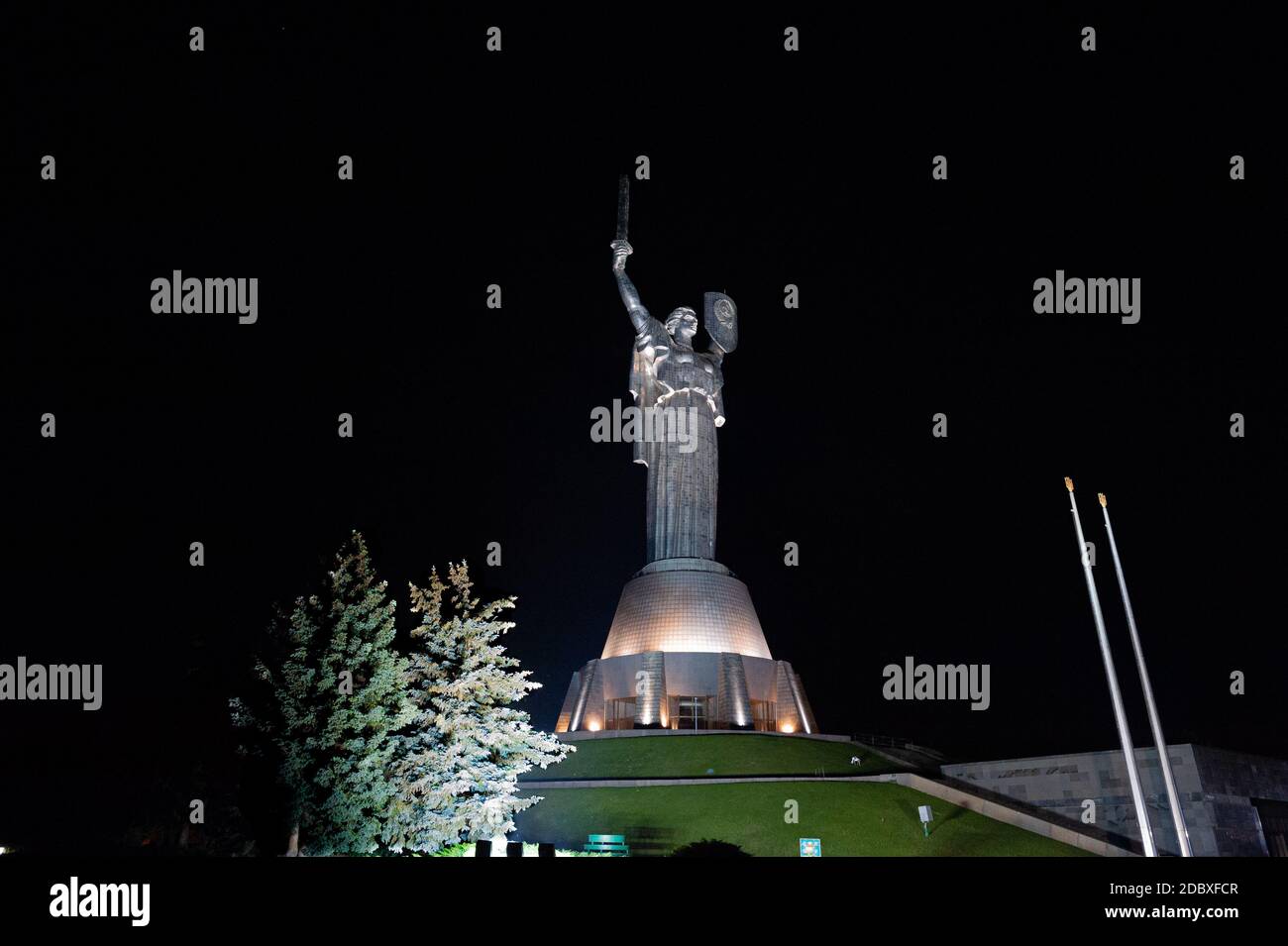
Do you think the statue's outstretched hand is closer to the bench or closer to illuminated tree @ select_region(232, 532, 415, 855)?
illuminated tree @ select_region(232, 532, 415, 855)

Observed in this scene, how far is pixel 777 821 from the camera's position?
25.8m

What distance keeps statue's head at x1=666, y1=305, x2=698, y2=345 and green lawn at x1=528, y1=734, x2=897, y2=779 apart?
22434 mm

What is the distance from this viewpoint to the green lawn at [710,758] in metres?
31.6

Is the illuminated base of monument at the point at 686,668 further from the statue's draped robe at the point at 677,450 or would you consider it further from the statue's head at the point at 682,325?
the statue's head at the point at 682,325

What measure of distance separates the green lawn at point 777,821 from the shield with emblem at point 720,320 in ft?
91.5

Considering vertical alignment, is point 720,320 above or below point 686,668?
above

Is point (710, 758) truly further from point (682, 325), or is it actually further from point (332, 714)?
point (682, 325)

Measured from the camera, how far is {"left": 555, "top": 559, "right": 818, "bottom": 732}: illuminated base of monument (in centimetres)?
4294

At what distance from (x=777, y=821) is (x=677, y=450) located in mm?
25925

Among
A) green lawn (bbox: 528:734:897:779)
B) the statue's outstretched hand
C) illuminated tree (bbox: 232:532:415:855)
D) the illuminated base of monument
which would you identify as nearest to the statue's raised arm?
the statue's outstretched hand

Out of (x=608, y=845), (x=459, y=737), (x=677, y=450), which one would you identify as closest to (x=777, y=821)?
(x=608, y=845)
